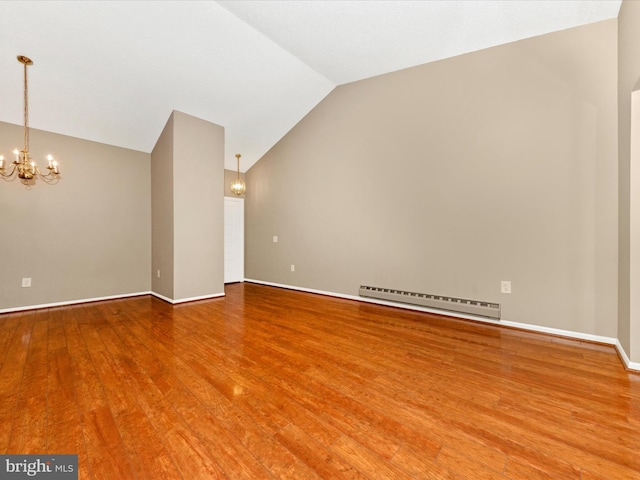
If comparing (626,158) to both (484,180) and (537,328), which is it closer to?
(484,180)

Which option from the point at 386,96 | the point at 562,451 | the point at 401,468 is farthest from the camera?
the point at 386,96

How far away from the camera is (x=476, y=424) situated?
5.31 ft

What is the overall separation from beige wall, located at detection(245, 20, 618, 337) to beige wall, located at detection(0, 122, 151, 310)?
3188 millimetres

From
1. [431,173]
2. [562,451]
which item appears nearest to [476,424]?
[562,451]

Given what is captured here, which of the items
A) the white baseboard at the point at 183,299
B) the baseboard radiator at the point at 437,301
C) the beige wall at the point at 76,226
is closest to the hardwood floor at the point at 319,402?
the baseboard radiator at the point at 437,301

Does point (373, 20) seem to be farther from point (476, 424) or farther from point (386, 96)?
point (476, 424)

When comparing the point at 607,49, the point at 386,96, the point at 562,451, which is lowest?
the point at 562,451

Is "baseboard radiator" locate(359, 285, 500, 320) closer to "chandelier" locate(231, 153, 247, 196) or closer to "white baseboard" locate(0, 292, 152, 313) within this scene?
"chandelier" locate(231, 153, 247, 196)

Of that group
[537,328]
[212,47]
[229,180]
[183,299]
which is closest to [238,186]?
[229,180]

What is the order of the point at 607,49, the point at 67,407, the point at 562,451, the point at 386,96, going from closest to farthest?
the point at 562,451, the point at 67,407, the point at 607,49, the point at 386,96

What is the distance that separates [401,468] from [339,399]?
1.98 ft

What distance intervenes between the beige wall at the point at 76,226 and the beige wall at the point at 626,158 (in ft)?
21.2

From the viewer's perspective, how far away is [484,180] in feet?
11.2

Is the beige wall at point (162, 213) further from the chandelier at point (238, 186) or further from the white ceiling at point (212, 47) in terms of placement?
the chandelier at point (238, 186)
